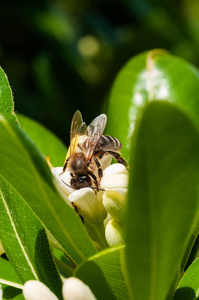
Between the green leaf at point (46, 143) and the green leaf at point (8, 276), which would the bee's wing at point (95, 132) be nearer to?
the green leaf at point (46, 143)

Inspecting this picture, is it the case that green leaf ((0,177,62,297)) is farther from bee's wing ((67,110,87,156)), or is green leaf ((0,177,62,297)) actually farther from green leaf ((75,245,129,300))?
bee's wing ((67,110,87,156))

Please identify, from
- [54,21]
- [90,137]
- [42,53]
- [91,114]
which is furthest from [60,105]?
[90,137]

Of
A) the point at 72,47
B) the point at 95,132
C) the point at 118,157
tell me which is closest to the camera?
the point at 118,157

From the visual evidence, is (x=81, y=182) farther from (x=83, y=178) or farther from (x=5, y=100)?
(x=5, y=100)

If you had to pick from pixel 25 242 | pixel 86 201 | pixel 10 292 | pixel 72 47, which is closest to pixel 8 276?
pixel 10 292

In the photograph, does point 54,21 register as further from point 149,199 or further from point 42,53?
point 149,199
